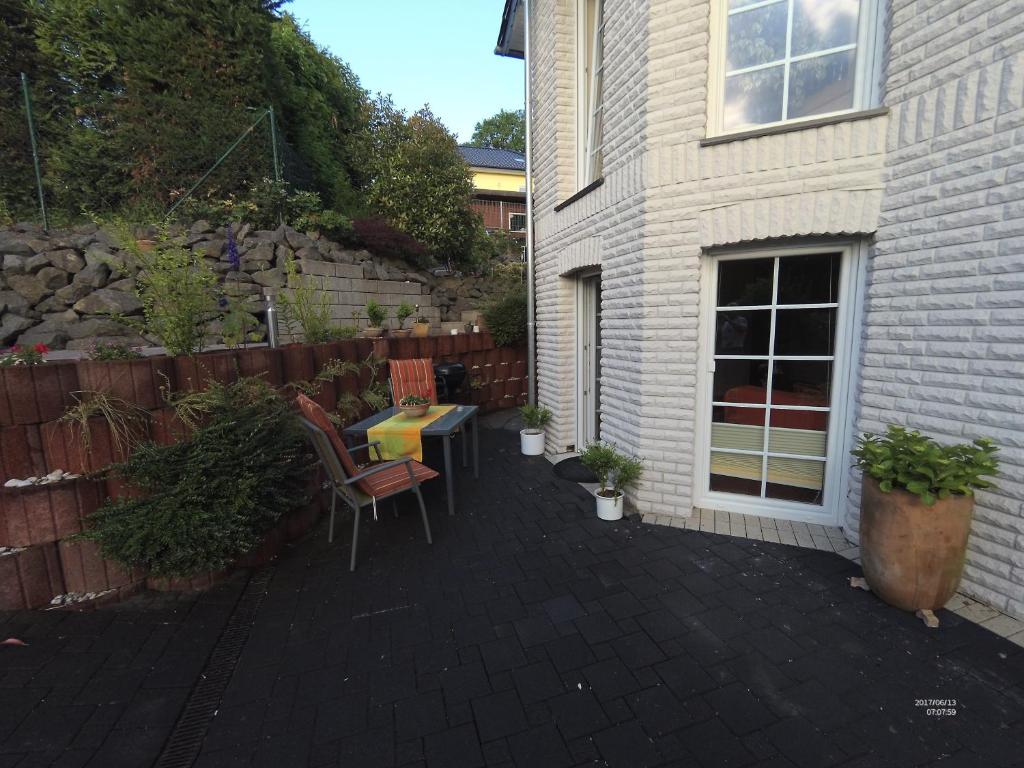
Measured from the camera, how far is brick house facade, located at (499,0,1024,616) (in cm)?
236

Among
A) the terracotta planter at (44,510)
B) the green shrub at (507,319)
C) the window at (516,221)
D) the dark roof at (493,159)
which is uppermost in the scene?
the dark roof at (493,159)

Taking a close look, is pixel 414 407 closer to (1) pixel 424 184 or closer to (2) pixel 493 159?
(1) pixel 424 184

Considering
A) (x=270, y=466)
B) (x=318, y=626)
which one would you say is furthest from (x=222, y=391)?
(x=318, y=626)

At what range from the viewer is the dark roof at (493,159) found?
872 inches

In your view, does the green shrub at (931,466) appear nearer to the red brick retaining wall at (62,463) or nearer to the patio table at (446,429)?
the patio table at (446,429)

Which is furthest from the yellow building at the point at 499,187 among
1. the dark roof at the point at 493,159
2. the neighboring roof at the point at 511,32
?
the neighboring roof at the point at 511,32

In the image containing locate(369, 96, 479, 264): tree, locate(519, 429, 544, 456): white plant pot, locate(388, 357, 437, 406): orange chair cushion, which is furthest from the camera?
locate(369, 96, 479, 264): tree

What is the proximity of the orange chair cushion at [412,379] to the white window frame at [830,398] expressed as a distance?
2.99 metres

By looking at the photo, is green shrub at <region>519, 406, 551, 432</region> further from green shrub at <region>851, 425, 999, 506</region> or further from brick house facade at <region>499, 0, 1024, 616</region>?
green shrub at <region>851, 425, 999, 506</region>

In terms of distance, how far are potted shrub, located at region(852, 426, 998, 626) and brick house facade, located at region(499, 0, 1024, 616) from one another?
0.94 feet

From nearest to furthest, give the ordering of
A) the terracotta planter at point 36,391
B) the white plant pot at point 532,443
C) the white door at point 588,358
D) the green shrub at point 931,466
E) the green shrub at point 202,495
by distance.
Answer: the green shrub at point 931,466 < the terracotta planter at point 36,391 < the green shrub at point 202,495 < the white door at point 588,358 < the white plant pot at point 532,443

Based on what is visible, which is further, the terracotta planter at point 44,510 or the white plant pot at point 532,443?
the white plant pot at point 532,443

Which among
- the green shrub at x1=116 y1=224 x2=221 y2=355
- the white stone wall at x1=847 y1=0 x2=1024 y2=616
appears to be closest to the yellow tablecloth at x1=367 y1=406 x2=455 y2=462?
the green shrub at x1=116 y1=224 x2=221 y2=355

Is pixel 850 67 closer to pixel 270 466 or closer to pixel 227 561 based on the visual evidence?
pixel 270 466
